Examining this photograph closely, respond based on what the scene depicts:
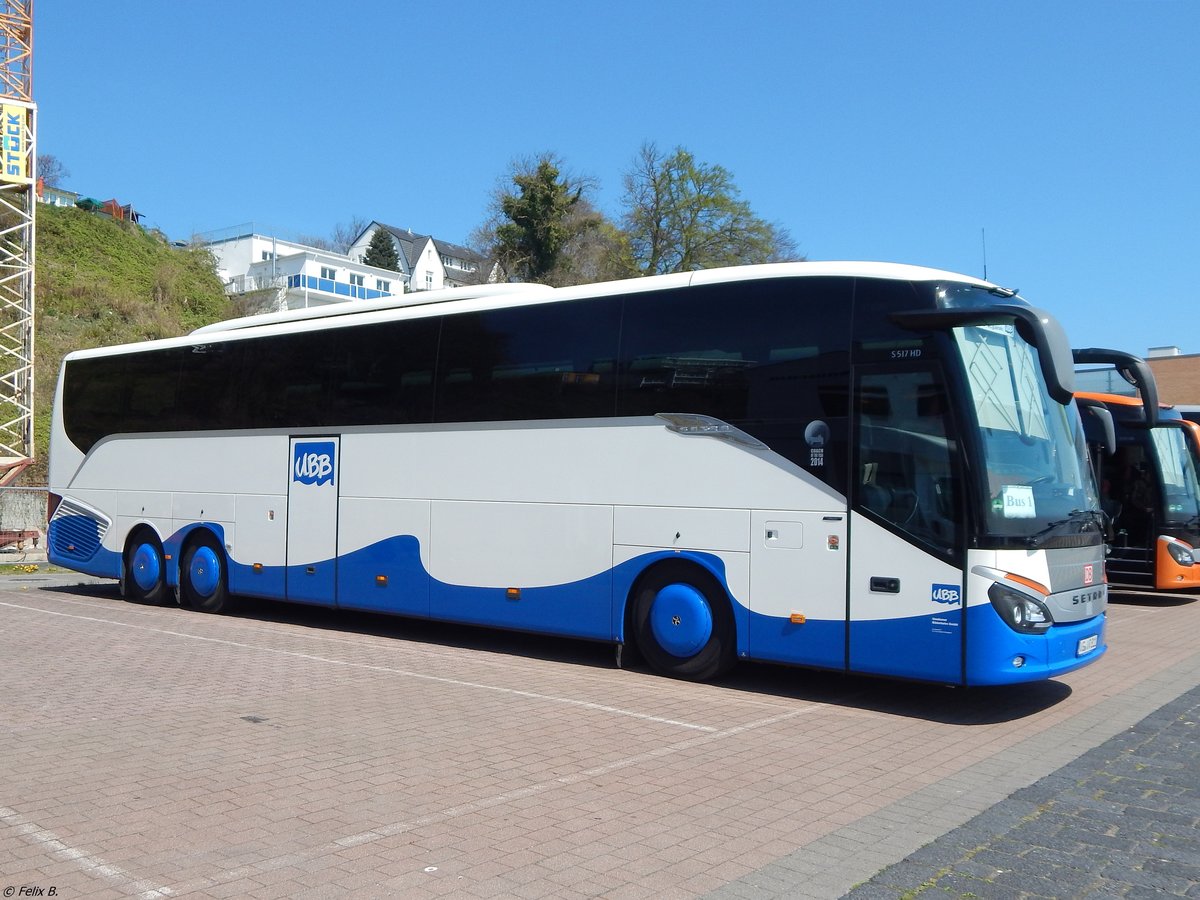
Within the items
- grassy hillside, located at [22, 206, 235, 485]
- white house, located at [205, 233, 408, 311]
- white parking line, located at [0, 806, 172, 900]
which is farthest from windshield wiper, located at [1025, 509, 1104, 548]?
white house, located at [205, 233, 408, 311]

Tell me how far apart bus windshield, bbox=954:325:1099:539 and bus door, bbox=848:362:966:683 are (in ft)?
0.93

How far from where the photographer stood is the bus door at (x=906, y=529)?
8367 millimetres

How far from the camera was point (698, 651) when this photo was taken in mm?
9969

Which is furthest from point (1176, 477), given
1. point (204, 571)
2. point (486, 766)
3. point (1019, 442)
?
point (204, 571)

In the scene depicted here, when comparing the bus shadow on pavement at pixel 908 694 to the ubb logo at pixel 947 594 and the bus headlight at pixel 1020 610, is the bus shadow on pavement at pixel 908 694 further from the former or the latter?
the ubb logo at pixel 947 594

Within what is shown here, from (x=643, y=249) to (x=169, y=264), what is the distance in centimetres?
2175

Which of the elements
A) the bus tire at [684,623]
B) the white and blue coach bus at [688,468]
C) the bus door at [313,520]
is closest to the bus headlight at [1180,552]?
the white and blue coach bus at [688,468]

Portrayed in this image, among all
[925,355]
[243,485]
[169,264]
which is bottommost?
[243,485]

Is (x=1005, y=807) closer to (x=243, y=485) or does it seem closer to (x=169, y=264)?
(x=243, y=485)

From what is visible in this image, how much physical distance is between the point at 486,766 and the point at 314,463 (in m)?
7.52

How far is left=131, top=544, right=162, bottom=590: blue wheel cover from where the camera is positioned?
1605cm

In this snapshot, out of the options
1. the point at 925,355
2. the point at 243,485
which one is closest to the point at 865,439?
the point at 925,355

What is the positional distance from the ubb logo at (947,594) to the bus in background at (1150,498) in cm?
963

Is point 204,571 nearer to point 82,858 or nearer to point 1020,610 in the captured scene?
point 82,858
